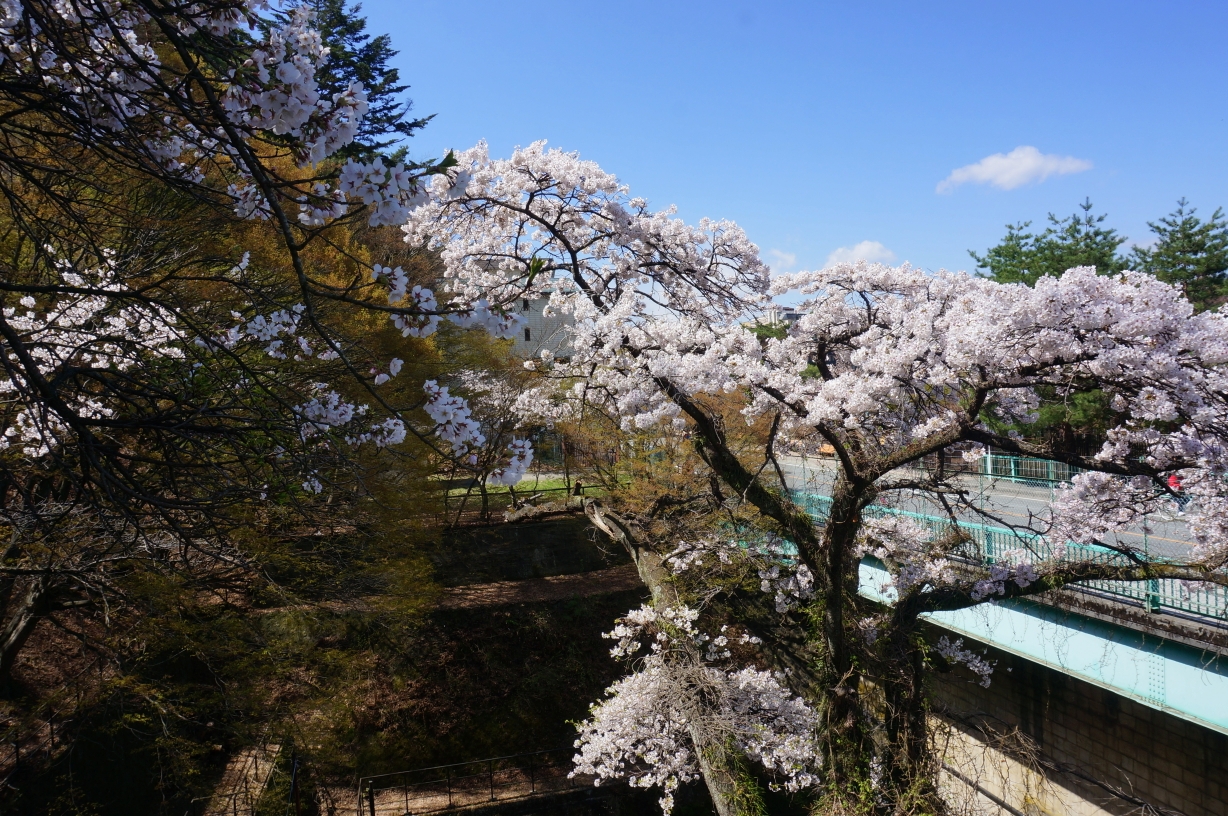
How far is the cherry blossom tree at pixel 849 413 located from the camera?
4418 mm

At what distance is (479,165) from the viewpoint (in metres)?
7.08

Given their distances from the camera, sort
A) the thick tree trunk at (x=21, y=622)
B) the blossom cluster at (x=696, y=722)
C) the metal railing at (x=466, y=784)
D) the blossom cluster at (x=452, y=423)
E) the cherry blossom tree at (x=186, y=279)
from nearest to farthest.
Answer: the cherry blossom tree at (x=186, y=279) < the blossom cluster at (x=452, y=423) < the thick tree trunk at (x=21, y=622) < the blossom cluster at (x=696, y=722) < the metal railing at (x=466, y=784)

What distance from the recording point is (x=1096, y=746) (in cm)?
892

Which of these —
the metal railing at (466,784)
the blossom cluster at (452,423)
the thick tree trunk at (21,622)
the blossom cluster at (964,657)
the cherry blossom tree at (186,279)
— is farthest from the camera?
the metal railing at (466,784)

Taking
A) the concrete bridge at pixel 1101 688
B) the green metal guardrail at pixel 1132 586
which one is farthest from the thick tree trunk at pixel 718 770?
the green metal guardrail at pixel 1132 586

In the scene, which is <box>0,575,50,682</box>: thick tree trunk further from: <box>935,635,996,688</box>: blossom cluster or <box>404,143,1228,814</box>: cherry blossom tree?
<box>935,635,996,688</box>: blossom cluster

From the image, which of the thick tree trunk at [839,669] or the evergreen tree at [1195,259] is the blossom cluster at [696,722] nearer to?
the thick tree trunk at [839,669]

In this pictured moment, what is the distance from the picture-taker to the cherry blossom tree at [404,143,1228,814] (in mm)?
4418

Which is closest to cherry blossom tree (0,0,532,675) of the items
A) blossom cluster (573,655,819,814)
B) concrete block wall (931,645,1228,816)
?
blossom cluster (573,655,819,814)

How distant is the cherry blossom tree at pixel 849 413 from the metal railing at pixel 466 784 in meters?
3.54

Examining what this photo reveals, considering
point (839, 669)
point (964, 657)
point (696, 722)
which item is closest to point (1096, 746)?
point (964, 657)

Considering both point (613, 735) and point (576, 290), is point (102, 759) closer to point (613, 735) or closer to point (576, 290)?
point (613, 735)

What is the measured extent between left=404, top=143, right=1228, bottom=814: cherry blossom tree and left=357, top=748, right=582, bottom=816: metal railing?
3537 mm

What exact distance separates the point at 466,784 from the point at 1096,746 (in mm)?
9114
